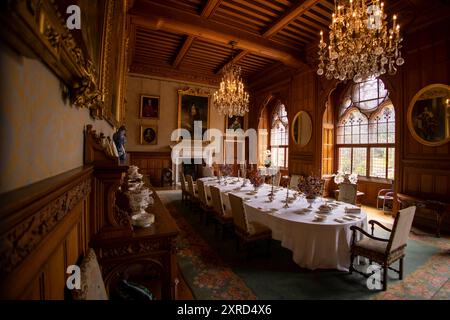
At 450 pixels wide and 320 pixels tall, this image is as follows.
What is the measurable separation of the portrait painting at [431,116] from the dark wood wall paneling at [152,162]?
28.6ft

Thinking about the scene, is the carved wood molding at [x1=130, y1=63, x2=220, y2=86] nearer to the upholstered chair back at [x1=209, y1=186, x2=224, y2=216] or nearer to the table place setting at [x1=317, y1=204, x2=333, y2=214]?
the upholstered chair back at [x1=209, y1=186, x2=224, y2=216]

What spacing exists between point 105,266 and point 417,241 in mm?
5480

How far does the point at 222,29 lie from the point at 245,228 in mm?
5571

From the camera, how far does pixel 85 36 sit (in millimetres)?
1369

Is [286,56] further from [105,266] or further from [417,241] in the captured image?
[105,266]

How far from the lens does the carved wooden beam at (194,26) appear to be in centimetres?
546

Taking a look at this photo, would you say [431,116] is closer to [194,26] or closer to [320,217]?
[320,217]

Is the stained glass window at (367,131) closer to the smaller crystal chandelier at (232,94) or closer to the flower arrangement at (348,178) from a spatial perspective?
the flower arrangement at (348,178)

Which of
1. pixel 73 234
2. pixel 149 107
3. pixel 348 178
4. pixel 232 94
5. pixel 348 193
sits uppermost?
pixel 149 107

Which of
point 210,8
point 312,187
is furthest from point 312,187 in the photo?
point 210,8

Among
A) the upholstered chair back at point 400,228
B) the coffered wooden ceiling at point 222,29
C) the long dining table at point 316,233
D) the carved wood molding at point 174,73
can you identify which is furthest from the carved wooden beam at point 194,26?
the upholstered chair back at point 400,228

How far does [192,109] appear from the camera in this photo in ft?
34.8

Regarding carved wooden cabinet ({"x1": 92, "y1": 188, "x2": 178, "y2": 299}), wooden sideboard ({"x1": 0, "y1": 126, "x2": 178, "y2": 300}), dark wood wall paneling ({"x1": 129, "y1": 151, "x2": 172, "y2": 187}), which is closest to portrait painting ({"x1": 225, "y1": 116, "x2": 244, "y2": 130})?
dark wood wall paneling ({"x1": 129, "y1": 151, "x2": 172, "y2": 187})
